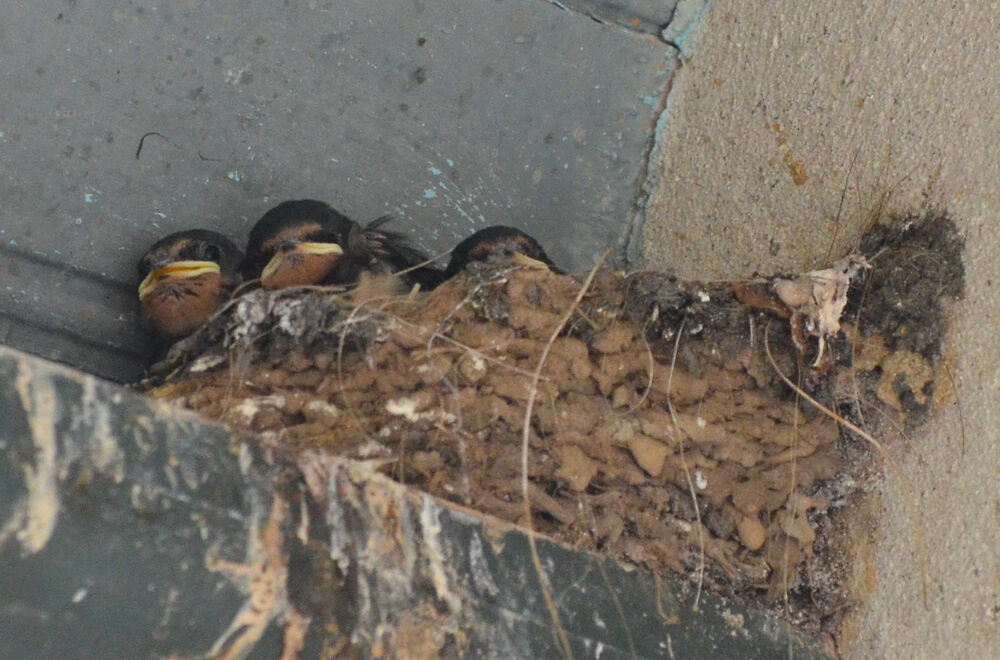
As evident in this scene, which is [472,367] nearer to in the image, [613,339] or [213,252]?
[613,339]

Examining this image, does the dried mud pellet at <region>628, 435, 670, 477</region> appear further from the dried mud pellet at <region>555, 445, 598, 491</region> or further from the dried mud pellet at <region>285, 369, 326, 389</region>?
the dried mud pellet at <region>285, 369, 326, 389</region>

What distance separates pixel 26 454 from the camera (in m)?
1.40

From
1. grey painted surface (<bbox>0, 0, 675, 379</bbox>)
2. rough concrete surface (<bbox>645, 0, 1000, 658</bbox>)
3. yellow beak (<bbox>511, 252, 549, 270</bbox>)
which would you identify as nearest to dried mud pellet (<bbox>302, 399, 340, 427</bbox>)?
yellow beak (<bbox>511, 252, 549, 270</bbox>)

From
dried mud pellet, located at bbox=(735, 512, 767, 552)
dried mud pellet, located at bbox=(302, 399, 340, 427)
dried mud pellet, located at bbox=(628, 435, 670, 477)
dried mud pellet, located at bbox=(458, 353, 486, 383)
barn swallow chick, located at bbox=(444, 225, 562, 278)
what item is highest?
barn swallow chick, located at bbox=(444, 225, 562, 278)

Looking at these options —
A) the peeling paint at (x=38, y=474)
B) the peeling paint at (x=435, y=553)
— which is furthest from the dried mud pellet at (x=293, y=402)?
the peeling paint at (x=38, y=474)

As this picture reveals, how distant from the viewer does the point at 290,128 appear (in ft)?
9.34

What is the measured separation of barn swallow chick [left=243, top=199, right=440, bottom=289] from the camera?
8.55ft

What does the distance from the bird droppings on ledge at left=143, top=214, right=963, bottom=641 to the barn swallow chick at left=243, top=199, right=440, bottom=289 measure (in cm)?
33

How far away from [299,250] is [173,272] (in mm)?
280

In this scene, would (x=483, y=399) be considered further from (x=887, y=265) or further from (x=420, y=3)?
(x=420, y=3)

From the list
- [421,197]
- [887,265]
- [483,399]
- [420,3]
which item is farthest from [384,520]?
[420,3]

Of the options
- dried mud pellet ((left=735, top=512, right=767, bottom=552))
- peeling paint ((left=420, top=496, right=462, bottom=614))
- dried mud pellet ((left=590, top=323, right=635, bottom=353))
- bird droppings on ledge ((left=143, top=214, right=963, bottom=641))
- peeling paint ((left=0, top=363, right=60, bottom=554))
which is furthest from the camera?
dried mud pellet ((left=590, top=323, right=635, bottom=353))

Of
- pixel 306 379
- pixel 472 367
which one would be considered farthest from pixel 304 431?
pixel 472 367

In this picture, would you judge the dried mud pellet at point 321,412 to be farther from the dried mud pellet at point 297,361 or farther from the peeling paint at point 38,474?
the peeling paint at point 38,474
